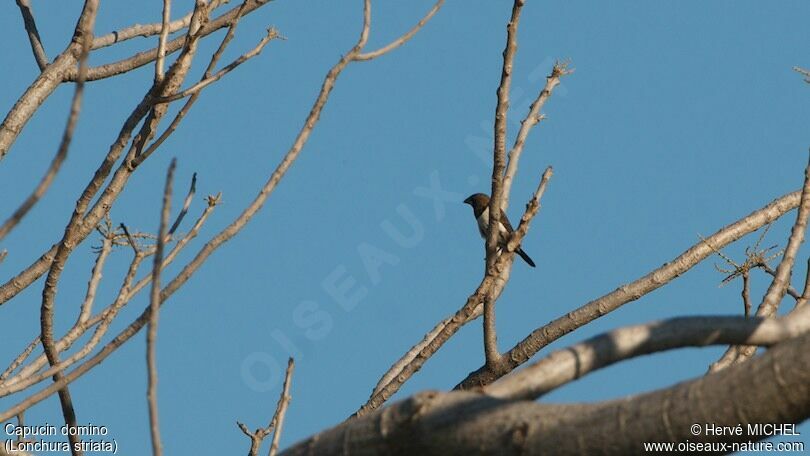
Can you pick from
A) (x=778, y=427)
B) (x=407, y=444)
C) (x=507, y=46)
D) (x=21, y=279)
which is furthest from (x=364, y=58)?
(x=778, y=427)

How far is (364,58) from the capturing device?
12.2ft

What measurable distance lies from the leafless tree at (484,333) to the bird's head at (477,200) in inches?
245

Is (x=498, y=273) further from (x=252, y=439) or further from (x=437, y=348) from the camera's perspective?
(x=252, y=439)

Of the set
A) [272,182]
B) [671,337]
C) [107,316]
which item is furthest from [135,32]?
[671,337]

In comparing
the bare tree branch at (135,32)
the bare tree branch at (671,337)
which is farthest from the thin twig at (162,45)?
the bare tree branch at (671,337)

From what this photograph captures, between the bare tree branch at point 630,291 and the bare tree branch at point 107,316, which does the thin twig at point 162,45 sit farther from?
the bare tree branch at point 630,291

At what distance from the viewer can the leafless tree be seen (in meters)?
1.87

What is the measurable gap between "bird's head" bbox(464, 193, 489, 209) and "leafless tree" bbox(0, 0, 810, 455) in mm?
6232

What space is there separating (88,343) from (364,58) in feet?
4.51

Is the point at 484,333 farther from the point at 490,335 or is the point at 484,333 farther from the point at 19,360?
the point at 19,360

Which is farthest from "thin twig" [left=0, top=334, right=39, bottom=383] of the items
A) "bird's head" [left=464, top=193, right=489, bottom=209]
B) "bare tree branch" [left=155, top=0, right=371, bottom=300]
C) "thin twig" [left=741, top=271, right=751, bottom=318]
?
"bird's head" [left=464, top=193, right=489, bottom=209]

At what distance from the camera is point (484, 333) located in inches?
161

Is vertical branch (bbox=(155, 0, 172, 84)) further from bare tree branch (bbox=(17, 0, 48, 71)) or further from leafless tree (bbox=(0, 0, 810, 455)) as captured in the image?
bare tree branch (bbox=(17, 0, 48, 71))

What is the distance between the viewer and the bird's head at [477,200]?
11.5 m
